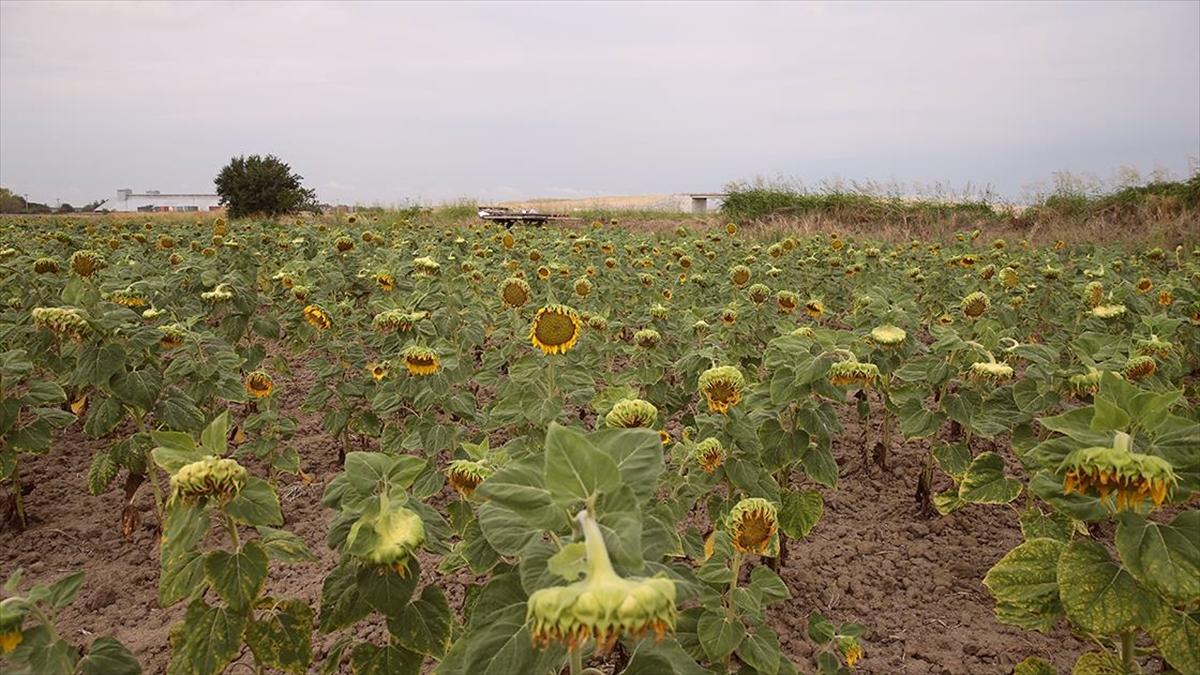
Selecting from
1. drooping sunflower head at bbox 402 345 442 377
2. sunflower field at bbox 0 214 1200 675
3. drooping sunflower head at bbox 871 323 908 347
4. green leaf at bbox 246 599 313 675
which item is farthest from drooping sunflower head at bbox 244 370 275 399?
drooping sunflower head at bbox 871 323 908 347

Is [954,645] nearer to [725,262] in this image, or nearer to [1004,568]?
[1004,568]

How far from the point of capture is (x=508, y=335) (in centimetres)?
385

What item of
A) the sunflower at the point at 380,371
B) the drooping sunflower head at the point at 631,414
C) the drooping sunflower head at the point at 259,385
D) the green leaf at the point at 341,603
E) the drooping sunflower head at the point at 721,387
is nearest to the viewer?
the green leaf at the point at 341,603

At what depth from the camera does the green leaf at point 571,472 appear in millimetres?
1032

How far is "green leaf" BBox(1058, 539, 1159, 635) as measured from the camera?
1343 mm

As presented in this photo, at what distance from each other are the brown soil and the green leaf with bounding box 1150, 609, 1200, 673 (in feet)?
3.58

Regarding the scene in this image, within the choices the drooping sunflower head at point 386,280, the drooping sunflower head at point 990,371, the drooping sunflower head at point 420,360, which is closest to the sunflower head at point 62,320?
the drooping sunflower head at point 420,360

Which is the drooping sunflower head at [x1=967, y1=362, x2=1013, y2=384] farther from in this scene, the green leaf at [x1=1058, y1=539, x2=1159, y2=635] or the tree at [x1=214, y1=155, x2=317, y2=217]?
the tree at [x1=214, y1=155, x2=317, y2=217]

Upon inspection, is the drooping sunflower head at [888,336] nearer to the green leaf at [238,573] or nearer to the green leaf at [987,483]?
the green leaf at [987,483]

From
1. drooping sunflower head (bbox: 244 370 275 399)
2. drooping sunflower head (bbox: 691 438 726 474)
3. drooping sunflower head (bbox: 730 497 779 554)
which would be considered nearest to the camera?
drooping sunflower head (bbox: 730 497 779 554)

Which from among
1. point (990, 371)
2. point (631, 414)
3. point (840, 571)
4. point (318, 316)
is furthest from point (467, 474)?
point (318, 316)

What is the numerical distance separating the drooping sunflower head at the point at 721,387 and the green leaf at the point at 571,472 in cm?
123

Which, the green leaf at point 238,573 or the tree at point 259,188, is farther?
the tree at point 259,188

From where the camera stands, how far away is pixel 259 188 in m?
34.0
